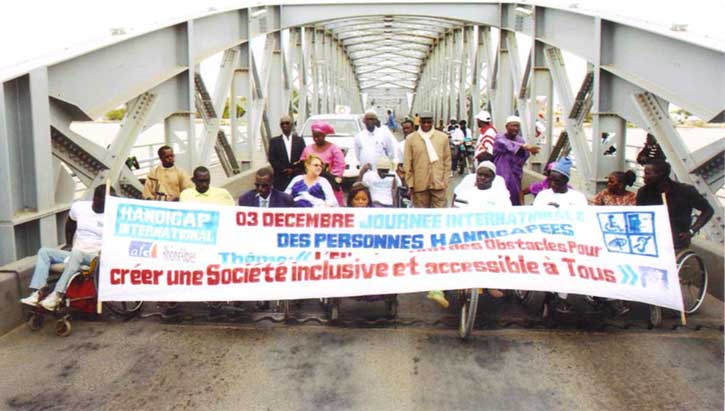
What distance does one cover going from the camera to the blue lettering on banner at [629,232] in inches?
276

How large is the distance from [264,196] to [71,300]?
2.08 m

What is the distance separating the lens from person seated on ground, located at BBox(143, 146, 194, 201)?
933 cm

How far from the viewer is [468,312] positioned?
6.75 meters

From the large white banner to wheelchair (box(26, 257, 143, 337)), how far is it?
0.27 meters

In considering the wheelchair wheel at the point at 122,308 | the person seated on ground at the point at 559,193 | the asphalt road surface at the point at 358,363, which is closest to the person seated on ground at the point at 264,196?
the asphalt road surface at the point at 358,363

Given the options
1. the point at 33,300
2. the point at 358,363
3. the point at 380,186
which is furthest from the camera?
the point at 380,186

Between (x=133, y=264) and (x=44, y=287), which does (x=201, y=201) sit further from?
(x=44, y=287)

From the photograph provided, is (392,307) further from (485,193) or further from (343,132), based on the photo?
(343,132)

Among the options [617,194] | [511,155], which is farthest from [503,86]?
[617,194]

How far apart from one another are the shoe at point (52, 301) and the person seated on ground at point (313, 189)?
99.9 inches

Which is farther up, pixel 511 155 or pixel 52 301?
pixel 511 155

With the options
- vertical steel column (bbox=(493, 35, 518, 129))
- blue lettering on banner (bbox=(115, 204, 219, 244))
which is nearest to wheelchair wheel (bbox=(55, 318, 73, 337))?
blue lettering on banner (bbox=(115, 204, 219, 244))

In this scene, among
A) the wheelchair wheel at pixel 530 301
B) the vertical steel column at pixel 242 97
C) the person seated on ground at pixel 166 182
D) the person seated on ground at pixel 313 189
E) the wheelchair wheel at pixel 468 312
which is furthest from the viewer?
the vertical steel column at pixel 242 97

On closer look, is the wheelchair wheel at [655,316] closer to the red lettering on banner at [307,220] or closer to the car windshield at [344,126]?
the red lettering on banner at [307,220]
